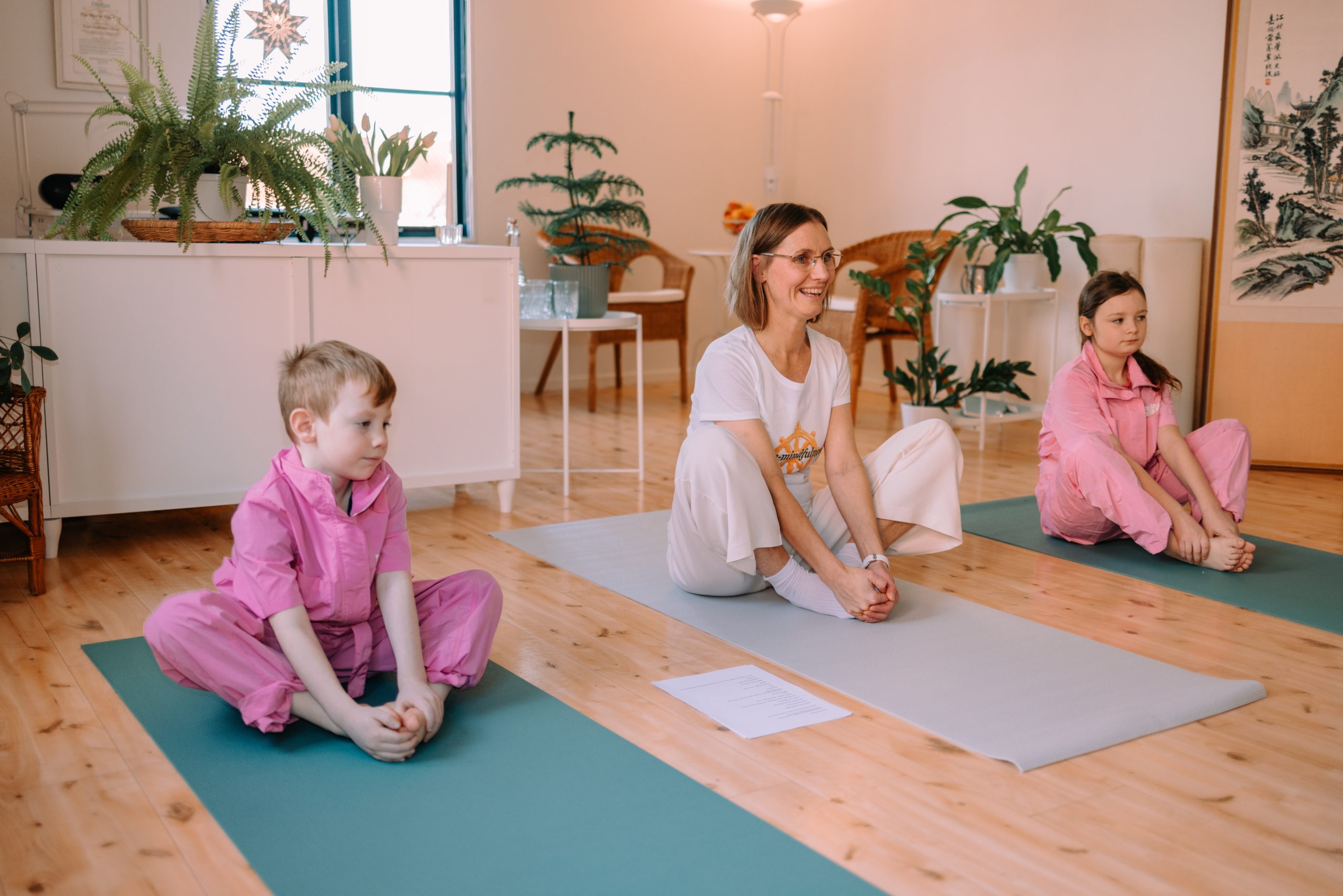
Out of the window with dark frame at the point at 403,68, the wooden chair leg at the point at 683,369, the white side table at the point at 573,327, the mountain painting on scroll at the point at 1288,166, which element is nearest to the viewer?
the white side table at the point at 573,327

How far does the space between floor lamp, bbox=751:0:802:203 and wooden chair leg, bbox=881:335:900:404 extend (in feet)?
3.79

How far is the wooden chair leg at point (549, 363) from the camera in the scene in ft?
18.7

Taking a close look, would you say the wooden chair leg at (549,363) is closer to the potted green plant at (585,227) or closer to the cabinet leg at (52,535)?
the potted green plant at (585,227)

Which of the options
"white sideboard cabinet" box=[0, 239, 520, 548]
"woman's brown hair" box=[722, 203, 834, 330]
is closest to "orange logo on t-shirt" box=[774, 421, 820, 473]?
"woman's brown hair" box=[722, 203, 834, 330]

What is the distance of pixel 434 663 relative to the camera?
70.2 inches

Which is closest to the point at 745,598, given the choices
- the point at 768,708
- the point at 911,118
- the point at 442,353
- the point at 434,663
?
the point at 768,708

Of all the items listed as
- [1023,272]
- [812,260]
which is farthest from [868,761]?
[1023,272]

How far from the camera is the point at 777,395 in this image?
233cm

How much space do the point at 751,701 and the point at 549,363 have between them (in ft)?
13.2

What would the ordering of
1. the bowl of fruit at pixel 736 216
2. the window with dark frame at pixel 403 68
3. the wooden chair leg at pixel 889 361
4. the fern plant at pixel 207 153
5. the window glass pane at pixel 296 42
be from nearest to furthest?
the fern plant at pixel 207 153 < the window glass pane at pixel 296 42 < the window with dark frame at pixel 403 68 < the wooden chair leg at pixel 889 361 < the bowl of fruit at pixel 736 216

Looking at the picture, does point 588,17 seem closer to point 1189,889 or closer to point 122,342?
point 122,342

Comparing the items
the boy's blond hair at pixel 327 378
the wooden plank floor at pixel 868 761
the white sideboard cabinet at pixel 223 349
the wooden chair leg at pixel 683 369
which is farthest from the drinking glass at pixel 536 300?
the wooden chair leg at pixel 683 369

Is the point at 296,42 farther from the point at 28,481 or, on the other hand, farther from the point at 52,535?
the point at 28,481

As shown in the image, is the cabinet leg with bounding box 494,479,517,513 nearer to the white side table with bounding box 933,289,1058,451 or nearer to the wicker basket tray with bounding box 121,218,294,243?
the wicker basket tray with bounding box 121,218,294,243
